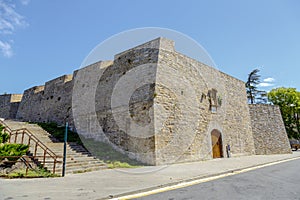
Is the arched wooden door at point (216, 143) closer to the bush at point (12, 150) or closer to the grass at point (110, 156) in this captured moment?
the grass at point (110, 156)

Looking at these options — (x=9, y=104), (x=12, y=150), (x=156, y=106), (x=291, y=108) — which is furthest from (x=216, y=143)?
(x=291, y=108)

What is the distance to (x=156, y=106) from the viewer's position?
10.1 m

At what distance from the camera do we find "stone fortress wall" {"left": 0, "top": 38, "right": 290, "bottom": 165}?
1023cm

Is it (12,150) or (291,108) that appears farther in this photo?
(291,108)

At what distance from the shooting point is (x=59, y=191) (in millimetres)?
4359

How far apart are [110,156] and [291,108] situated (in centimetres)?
2977

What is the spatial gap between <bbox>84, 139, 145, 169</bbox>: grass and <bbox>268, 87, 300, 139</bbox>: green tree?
28801 millimetres

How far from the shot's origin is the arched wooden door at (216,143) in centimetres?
1348

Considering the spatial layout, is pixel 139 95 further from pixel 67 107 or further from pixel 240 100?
pixel 240 100

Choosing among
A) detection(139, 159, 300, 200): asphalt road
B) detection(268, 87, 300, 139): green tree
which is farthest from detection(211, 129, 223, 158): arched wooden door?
detection(268, 87, 300, 139): green tree

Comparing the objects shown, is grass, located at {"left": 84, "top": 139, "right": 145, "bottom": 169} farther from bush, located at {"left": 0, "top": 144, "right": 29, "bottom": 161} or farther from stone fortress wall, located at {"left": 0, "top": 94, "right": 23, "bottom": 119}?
stone fortress wall, located at {"left": 0, "top": 94, "right": 23, "bottom": 119}

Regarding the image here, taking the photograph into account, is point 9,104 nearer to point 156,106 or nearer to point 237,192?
point 156,106

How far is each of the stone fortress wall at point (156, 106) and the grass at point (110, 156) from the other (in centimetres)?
31

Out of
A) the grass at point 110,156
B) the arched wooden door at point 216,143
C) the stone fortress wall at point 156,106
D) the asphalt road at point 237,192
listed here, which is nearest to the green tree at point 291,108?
the stone fortress wall at point 156,106
